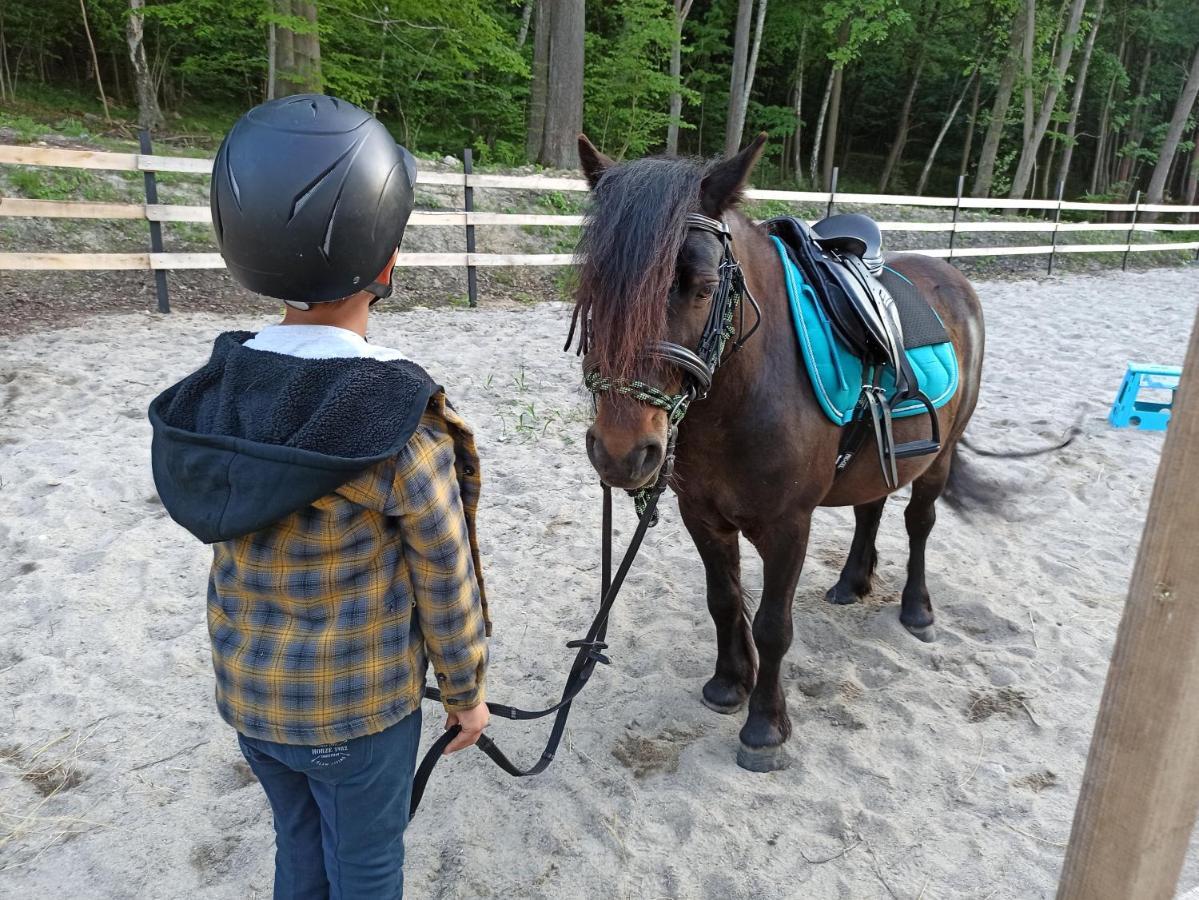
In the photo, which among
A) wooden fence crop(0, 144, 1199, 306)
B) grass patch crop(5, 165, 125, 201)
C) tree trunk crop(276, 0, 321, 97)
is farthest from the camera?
tree trunk crop(276, 0, 321, 97)

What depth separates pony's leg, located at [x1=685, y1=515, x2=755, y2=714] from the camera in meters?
2.62

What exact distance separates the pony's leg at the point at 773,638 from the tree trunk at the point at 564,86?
398 inches

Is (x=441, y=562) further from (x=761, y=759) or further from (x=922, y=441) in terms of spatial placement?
(x=922, y=441)

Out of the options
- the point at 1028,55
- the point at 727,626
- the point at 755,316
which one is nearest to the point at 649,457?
the point at 755,316

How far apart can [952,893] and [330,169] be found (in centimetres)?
233

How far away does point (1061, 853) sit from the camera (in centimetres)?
215

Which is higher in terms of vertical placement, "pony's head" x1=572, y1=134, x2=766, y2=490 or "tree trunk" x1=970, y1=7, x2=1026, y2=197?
"tree trunk" x1=970, y1=7, x2=1026, y2=197

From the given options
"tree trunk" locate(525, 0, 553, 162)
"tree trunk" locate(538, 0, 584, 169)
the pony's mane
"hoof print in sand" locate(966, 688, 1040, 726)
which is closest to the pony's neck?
the pony's mane

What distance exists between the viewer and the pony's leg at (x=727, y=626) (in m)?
2.62

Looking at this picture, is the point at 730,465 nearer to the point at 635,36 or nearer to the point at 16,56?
the point at 635,36

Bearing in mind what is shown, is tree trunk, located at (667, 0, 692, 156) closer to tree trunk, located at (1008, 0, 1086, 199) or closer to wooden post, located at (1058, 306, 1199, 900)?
tree trunk, located at (1008, 0, 1086, 199)

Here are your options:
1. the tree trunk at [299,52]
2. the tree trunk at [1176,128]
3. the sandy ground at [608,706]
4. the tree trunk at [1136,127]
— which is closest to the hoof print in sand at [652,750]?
the sandy ground at [608,706]

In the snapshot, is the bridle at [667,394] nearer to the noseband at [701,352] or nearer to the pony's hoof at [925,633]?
the noseband at [701,352]

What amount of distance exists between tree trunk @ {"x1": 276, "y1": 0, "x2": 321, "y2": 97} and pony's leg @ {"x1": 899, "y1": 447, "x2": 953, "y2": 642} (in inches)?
373
